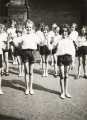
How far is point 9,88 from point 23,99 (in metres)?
1.20

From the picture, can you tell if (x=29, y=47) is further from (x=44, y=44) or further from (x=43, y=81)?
(x=44, y=44)

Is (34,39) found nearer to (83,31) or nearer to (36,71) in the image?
(83,31)

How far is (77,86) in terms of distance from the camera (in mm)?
8578

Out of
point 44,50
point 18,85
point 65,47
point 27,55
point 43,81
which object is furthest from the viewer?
point 44,50

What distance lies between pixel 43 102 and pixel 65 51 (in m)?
1.26

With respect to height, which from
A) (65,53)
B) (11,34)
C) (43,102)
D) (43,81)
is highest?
(11,34)

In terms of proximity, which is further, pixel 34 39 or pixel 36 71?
pixel 36 71

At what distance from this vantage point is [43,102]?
23.7 feet

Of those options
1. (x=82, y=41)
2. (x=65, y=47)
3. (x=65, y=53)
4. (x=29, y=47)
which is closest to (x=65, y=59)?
(x=65, y=53)

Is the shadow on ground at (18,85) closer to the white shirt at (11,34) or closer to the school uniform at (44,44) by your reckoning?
the school uniform at (44,44)

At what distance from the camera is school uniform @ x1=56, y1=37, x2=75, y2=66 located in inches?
288

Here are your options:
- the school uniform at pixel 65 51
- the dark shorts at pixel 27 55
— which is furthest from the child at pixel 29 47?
the school uniform at pixel 65 51

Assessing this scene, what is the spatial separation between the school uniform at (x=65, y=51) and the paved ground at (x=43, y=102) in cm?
86

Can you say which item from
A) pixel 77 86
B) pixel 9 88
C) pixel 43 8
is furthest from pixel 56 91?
pixel 43 8
